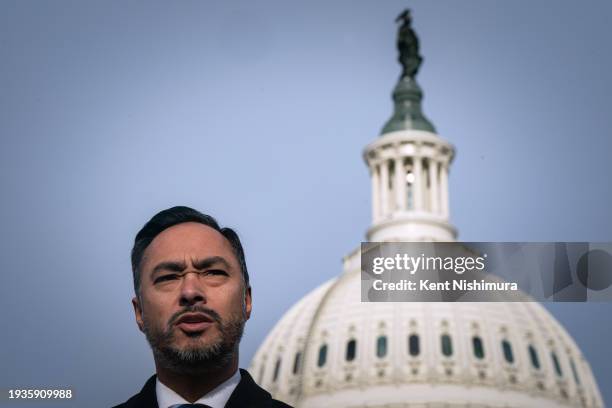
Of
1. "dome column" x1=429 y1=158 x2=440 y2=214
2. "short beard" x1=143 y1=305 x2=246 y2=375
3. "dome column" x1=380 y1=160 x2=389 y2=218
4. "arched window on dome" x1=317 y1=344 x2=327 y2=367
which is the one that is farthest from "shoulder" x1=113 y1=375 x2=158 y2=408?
"dome column" x1=380 y1=160 x2=389 y2=218

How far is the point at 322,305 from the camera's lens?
10094cm

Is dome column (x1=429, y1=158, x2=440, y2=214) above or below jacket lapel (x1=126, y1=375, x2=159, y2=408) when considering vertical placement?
above

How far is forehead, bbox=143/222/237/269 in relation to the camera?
5.29m

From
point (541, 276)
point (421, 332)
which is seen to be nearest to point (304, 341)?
point (421, 332)

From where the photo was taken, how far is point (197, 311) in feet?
16.7

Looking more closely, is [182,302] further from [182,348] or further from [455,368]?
[455,368]

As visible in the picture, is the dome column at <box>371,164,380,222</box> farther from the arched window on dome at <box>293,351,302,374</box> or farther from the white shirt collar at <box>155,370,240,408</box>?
the white shirt collar at <box>155,370,240,408</box>

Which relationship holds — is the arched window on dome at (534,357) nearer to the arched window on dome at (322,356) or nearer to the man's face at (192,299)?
the arched window on dome at (322,356)

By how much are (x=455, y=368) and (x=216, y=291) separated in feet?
299

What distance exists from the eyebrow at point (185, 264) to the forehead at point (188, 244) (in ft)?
0.07

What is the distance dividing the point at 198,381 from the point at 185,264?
1.49 feet

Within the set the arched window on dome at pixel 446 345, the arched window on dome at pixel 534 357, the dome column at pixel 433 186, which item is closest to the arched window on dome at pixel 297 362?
the arched window on dome at pixel 446 345

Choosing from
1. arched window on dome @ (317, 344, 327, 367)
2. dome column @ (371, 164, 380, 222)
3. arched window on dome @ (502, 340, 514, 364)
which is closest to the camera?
arched window on dome @ (502, 340, 514, 364)

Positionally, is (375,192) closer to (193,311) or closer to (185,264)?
(185,264)
